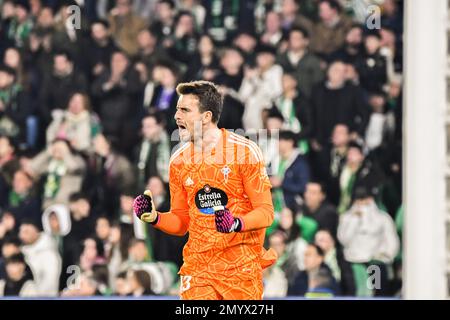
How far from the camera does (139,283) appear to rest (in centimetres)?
1038

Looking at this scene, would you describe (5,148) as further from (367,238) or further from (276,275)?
(367,238)

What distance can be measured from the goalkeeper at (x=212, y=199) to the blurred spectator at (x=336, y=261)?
5.24 metres

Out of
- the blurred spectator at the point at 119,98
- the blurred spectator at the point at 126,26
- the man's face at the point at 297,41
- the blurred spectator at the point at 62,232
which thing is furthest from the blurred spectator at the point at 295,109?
the blurred spectator at the point at 62,232

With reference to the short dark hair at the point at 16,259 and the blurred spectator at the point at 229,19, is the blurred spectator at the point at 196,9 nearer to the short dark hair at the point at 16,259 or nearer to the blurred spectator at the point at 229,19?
the blurred spectator at the point at 229,19

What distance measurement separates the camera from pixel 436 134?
1055 centimetres

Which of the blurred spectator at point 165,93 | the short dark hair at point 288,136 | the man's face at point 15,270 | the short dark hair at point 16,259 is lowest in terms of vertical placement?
the man's face at point 15,270

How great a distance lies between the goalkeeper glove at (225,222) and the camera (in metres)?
4.86

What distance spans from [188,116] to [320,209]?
5680 millimetres

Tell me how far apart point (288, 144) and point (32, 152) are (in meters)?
2.65

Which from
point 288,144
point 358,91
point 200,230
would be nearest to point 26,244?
point 288,144

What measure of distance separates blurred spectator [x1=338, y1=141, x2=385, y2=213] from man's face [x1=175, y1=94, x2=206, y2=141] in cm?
571

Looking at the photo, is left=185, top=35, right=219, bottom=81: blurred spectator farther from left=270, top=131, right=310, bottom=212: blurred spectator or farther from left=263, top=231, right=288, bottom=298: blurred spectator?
left=263, top=231, right=288, bottom=298: blurred spectator

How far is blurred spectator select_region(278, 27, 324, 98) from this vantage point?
435 inches

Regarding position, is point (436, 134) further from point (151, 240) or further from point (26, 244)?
point (26, 244)
